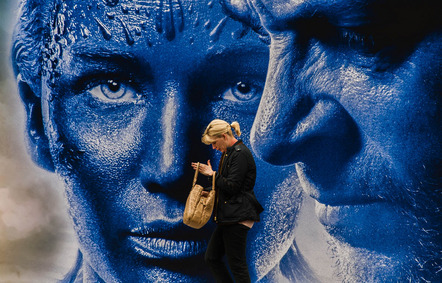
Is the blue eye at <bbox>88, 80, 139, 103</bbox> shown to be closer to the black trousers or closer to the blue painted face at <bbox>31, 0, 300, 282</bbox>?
the blue painted face at <bbox>31, 0, 300, 282</bbox>

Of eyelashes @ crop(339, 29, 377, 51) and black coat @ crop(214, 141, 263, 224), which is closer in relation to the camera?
black coat @ crop(214, 141, 263, 224)

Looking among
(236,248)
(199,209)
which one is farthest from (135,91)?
(236,248)

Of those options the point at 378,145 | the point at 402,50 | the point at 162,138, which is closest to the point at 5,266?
the point at 162,138

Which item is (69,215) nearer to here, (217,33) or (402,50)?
(217,33)

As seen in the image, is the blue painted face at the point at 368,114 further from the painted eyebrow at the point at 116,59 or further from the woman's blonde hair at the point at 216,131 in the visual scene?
the painted eyebrow at the point at 116,59

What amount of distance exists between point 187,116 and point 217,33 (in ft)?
1.73

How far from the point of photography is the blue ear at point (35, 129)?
3.06m

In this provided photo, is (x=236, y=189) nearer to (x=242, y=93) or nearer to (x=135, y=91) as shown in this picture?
(x=242, y=93)

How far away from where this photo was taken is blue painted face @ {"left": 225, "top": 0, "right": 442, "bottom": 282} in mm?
2789

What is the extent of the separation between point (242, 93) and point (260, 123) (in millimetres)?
217

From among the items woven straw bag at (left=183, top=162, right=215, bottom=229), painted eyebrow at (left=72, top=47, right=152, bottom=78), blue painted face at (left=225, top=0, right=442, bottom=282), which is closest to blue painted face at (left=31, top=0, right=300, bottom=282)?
painted eyebrow at (left=72, top=47, right=152, bottom=78)

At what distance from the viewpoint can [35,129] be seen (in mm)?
3072

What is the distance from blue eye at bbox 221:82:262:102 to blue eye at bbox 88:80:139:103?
1.85ft

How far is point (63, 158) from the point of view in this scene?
301 centimetres
